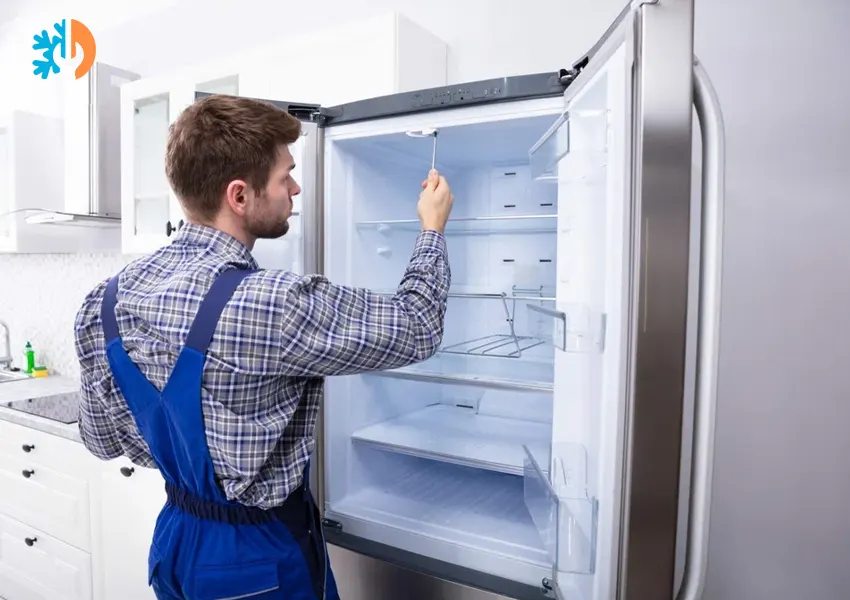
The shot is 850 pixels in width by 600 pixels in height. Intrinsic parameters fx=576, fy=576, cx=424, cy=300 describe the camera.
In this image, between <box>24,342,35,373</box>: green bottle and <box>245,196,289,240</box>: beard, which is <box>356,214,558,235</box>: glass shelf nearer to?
<box>245,196,289,240</box>: beard

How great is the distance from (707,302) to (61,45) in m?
3.49

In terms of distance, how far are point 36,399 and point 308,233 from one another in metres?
1.87

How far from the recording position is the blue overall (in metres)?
0.99

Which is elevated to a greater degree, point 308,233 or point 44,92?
point 44,92

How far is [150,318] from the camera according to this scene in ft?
3.18

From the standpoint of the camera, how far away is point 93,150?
2.40 m

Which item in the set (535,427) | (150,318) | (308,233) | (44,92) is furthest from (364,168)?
(44,92)

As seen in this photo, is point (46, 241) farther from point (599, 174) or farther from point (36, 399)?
point (599, 174)

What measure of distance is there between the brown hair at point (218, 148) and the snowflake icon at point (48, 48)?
2.60 meters

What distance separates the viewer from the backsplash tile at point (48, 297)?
2953 millimetres

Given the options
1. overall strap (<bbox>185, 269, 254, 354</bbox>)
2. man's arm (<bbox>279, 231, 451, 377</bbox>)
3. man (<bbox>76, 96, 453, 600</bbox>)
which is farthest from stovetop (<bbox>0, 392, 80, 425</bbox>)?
man's arm (<bbox>279, 231, 451, 377</bbox>)

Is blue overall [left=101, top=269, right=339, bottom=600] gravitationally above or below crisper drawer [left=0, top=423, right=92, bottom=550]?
above

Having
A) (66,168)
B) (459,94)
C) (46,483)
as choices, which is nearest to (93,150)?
(66,168)

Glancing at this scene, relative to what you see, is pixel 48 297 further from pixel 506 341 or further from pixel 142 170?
pixel 506 341
